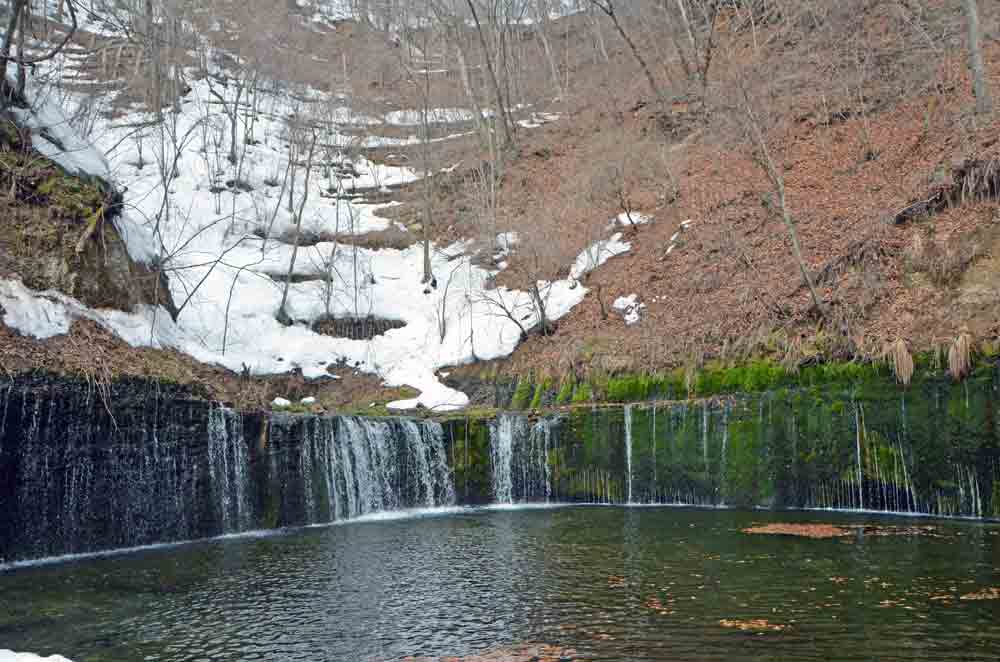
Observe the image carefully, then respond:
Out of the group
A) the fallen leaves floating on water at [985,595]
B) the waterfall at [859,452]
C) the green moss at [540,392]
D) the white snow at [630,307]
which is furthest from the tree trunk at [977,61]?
the fallen leaves floating on water at [985,595]

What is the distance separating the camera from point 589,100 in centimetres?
3906

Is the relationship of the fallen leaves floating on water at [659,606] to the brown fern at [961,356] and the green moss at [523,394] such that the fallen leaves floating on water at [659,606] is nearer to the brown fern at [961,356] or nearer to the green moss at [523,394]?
the brown fern at [961,356]

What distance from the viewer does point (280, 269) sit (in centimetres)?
2944

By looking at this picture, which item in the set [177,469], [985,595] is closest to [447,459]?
[177,469]

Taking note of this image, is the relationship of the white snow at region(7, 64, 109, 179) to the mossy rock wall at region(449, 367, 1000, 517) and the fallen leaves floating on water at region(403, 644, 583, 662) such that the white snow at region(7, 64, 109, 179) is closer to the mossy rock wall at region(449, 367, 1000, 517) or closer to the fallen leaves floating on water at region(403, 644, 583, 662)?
the mossy rock wall at region(449, 367, 1000, 517)

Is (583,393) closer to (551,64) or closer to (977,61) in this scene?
(977,61)

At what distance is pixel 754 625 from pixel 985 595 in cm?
278

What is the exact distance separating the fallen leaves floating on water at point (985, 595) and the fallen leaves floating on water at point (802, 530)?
12.1 ft

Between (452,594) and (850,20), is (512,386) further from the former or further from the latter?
(850,20)

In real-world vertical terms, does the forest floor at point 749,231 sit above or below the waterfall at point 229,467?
above

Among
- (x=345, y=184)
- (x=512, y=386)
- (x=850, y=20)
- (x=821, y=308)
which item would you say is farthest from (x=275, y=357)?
(x=850, y=20)

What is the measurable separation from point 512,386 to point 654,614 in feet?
47.4

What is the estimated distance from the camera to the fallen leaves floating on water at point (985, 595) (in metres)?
8.02

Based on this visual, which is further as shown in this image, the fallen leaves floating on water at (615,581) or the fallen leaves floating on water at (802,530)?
the fallen leaves floating on water at (802,530)
